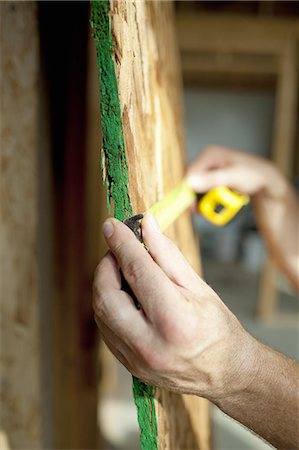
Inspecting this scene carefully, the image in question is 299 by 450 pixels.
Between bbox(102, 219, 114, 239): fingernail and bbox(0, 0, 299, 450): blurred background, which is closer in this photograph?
bbox(102, 219, 114, 239): fingernail

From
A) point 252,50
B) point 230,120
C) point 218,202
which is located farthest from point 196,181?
point 230,120

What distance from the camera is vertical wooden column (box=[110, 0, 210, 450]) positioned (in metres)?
0.55

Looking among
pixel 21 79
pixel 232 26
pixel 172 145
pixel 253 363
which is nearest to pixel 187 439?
pixel 253 363

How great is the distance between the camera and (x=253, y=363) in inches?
22.2

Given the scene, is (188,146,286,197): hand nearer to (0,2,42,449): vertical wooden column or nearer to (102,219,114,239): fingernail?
(0,2,42,449): vertical wooden column

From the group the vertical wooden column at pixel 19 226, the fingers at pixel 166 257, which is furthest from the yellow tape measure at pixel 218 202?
the fingers at pixel 166 257

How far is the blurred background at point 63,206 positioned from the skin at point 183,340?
0.45m

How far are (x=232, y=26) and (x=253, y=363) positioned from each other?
9.82 feet

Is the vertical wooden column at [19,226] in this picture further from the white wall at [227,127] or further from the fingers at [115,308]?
the white wall at [227,127]

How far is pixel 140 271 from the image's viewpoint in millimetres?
505

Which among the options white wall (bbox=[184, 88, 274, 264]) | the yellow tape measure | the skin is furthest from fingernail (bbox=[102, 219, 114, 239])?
white wall (bbox=[184, 88, 274, 264])

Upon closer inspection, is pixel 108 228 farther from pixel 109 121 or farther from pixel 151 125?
pixel 151 125

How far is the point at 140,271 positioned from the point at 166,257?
0.05m

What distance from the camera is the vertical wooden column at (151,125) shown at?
55 cm
